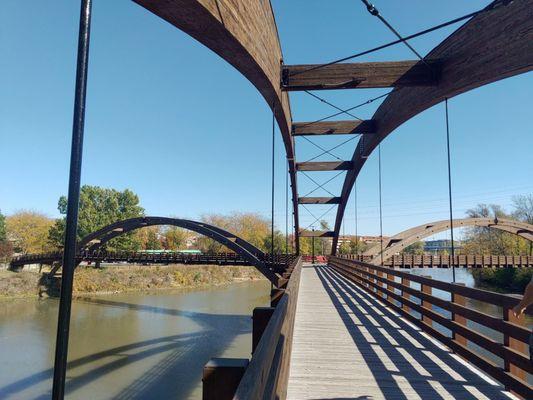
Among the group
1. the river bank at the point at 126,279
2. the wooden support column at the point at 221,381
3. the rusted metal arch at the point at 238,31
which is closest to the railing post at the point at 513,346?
the wooden support column at the point at 221,381

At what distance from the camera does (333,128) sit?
11.7m

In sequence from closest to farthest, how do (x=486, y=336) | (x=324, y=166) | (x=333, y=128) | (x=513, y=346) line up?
(x=513, y=346) → (x=486, y=336) → (x=333, y=128) → (x=324, y=166)

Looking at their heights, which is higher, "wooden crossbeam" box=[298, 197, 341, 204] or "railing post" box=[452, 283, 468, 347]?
"wooden crossbeam" box=[298, 197, 341, 204]

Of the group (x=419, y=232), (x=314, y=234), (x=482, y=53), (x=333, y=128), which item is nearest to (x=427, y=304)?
(x=482, y=53)

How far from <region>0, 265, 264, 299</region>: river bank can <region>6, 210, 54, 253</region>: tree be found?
56.6 feet

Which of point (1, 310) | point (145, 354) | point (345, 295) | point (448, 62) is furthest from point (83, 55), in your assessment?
point (1, 310)

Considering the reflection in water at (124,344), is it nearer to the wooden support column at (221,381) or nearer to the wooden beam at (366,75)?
the wooden beam at (366,75)

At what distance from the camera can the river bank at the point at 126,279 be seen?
37.8 m

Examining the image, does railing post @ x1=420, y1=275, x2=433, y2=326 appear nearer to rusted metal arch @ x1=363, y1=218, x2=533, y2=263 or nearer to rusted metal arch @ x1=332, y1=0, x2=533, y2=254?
rusted metal arch @ x1=332, y1=0, x2=533, y2=254

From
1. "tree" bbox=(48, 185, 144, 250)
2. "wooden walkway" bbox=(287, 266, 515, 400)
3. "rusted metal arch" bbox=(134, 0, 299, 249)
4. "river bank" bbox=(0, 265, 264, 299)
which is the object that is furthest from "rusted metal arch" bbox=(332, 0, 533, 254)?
"tree" bbox=(48, 185, 144, 250)

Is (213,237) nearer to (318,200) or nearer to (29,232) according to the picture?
(318,200)

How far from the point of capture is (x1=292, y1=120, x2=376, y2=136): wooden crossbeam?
458 inches

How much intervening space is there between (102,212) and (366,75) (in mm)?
52833

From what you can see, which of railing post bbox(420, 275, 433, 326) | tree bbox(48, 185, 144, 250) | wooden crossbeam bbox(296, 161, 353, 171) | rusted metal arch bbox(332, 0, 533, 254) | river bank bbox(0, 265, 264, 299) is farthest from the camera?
tree bbox(48, 185, 144, 250)
